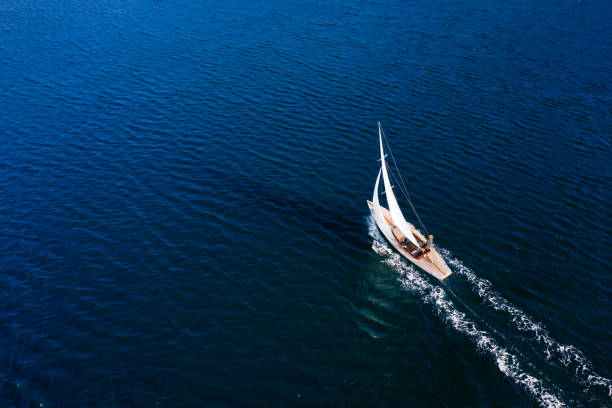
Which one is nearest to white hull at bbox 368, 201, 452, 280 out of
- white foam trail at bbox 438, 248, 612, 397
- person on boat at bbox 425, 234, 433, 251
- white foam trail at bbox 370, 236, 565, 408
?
person on boat at bbox 425, 234, 433, 251

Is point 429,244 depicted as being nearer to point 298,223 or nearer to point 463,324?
point 463,324

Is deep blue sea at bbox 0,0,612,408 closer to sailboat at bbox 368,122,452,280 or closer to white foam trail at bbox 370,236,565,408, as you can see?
white foam trail at bbox 370,236,565,408

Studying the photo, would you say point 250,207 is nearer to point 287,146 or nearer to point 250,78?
point 287,146

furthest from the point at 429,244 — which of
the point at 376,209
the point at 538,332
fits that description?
the point at 538,332

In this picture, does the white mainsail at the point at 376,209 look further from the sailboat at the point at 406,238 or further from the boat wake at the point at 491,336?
the boat wake at the point at 491,336

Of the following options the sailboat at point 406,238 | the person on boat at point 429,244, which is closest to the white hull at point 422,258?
the sailboat at point 406,238
